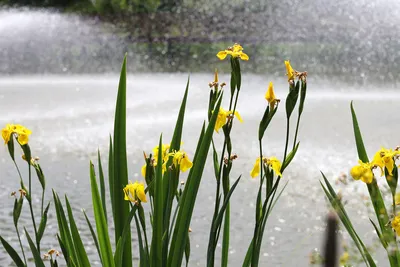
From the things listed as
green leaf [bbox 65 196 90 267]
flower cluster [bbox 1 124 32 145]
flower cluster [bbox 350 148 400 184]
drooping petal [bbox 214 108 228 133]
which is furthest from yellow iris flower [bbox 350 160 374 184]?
flower cluster [bbox 1 124 32 145]

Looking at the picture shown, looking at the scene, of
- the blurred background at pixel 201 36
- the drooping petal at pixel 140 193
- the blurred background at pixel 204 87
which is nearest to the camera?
the drooping petal at pixel 140 193

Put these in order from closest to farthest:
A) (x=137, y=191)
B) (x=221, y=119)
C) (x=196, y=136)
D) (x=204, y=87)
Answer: (x=137, y=191) < (x=221, y=119) < (x=196, y=136) < (x=204, y=87)

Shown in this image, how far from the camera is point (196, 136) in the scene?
19.0 ft

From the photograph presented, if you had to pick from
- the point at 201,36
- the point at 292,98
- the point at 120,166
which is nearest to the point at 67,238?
the point at 120,166

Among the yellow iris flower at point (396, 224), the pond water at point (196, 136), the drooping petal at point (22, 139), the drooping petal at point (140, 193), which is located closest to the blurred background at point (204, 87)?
the pond water at point (196, 136)

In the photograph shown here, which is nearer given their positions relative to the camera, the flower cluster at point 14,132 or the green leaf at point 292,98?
the green leaf at point 292,98

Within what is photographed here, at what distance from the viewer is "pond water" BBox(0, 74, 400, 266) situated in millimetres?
3529

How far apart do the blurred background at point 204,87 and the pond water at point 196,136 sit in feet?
0.04

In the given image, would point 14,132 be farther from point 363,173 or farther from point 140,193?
point 363,173

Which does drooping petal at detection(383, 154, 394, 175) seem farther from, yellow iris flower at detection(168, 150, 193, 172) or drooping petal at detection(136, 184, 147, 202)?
drooping petal at detection(136, 184, 147, 202)

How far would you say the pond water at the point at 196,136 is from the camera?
11.6 ft

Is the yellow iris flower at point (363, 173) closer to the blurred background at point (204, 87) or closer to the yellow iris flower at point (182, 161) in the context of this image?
the blurred background at point (204, 87)

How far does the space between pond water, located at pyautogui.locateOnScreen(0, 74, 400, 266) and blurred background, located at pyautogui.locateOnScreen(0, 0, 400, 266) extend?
13mm

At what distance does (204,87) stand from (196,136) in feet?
8.69
